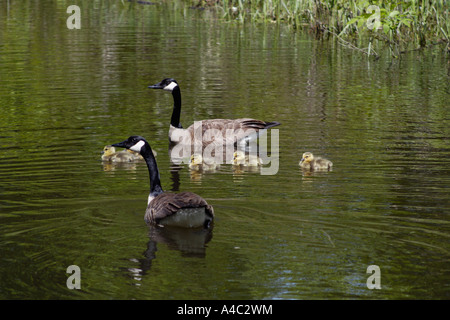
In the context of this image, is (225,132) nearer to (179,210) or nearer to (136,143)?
(136,143)

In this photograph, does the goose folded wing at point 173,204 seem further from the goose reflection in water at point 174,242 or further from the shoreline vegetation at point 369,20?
the shoreline vegetation at point 369,20

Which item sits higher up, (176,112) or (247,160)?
(176,112)

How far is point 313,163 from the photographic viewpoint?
1147cm

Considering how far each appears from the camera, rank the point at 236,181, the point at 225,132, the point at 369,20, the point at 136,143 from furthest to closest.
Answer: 1. the point at 369,20
2. the point at 225,132
3. the point at 236,181
4. the point at 136,143

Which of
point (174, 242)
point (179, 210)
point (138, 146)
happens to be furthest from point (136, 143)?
point (174, 242)

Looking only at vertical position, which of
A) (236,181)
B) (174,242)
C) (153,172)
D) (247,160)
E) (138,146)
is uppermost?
(138,146)

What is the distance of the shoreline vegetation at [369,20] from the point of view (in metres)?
19.4

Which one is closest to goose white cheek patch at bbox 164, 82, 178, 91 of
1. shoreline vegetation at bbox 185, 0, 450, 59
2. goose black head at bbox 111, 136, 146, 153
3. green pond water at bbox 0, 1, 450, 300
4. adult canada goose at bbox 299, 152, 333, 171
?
green pond water at bbox 0, 1, 450, 300

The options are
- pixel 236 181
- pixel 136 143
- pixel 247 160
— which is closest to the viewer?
pixel 136 143

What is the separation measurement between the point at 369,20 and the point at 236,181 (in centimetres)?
962

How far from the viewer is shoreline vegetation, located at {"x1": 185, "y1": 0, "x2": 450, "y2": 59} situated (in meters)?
19.4
